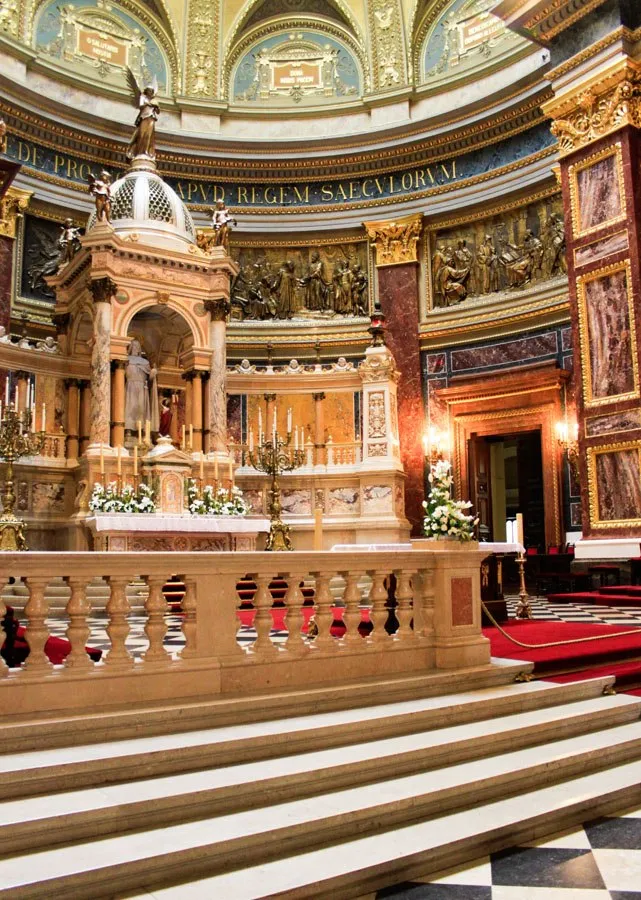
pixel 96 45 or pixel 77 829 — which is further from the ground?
pixel 96 45

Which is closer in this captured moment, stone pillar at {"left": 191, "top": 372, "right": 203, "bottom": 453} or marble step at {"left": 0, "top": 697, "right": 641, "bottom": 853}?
marble step at {"left": 0, "top": 697, "right": 641, "bottom": 853}

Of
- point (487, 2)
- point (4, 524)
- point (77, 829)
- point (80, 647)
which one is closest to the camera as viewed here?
point (77, 829)

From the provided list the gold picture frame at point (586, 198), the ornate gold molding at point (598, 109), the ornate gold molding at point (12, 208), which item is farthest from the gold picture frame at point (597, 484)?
the ornate gold molding at point (12, 208)

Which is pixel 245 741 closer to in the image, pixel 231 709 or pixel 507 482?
pixel 231 709

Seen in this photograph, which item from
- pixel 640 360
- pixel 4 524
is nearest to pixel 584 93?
pixel 640 360

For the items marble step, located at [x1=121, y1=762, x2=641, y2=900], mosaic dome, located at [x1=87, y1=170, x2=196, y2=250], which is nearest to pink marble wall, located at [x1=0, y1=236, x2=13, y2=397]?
mosaic dome, located at [x1=87, y1=170, x2=196, y2=250]

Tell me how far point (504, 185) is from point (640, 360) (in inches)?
289

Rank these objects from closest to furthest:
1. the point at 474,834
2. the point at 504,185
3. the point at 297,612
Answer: the point at 474,834 → the point at 297,612 → the point at 504,185

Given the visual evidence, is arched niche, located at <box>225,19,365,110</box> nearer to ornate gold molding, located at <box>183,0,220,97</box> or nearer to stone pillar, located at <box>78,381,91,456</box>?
ornate gold molding, located at <box>183,0,220,97</box>

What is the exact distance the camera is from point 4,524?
960 centimetres

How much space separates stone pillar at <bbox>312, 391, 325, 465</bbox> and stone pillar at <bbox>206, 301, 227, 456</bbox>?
7.08ft

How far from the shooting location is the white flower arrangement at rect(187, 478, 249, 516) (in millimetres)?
11547

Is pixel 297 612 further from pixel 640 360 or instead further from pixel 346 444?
pixel 346 444

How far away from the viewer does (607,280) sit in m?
12.3
